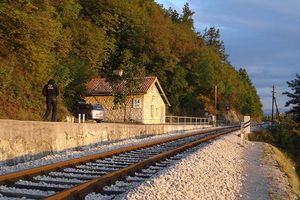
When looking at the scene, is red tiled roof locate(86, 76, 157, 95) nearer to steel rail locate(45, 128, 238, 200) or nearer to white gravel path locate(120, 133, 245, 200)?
white gravel path locate(120, 133, 245, 200)

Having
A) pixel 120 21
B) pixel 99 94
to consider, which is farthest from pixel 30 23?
pixel 120 21

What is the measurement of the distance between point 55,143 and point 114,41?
54912 mm

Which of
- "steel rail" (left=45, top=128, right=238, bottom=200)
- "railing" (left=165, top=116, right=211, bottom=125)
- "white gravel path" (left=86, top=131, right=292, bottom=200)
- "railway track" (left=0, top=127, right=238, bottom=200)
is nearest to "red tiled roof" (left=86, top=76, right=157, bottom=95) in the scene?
"railing" (left=165, top=116, right=211, bottom=125)

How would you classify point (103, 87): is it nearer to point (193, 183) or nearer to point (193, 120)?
point (193, 120)

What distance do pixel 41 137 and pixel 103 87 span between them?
3777 centimetres

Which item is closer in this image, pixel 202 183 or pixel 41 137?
pixel 202 183

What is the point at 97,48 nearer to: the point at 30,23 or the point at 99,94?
the point at 99,94

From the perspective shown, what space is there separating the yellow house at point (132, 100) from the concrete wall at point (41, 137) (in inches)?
1090

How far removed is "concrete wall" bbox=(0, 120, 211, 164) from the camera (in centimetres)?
1299

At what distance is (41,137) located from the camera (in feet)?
49.5

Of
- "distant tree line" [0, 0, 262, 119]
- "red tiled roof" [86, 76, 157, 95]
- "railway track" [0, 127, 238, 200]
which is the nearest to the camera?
"railway track" [0, 127, 238, 200]

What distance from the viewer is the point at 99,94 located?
171ft

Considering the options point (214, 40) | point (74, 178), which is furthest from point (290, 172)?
point (214, 40)

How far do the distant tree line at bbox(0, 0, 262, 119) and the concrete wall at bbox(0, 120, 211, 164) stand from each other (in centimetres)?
615
